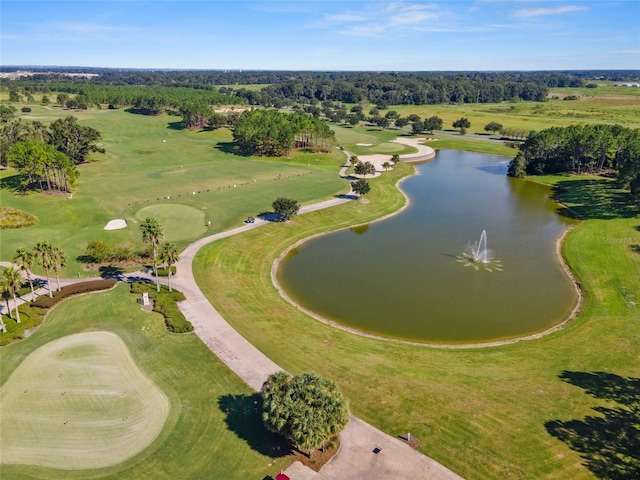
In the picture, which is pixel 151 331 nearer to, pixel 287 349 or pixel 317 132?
pixel 287 349

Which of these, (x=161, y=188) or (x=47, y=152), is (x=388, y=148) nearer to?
(x=161, y=188)

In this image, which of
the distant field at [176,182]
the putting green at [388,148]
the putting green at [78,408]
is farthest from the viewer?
the putting green at [388,148]

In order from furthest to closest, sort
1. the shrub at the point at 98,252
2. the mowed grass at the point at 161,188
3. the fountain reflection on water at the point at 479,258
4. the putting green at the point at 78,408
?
the mowed grass at the point at 161,188, the fountain reflection on water at the point at 479,258, the shrub at the point at 98,252, the putting green at the point at 78,408

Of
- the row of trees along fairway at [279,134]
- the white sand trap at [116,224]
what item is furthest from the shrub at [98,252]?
the row of trees along fairway at [279,134]

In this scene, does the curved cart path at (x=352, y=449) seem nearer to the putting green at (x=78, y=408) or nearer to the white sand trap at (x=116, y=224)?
the putting green at (x=78, y=408)

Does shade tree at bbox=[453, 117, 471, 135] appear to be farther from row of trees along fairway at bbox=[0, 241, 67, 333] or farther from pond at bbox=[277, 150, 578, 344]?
row of trees along fairway at bbox=[0, 241, 67, 333]

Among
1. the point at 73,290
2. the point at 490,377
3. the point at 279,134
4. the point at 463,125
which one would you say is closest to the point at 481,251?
the point at 490,377

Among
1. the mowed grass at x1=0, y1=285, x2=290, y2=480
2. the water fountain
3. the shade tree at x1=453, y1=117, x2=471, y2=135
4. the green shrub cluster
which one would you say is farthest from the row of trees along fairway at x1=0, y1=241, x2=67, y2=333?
the shade tree at x1=453, y1=117, x2=471, y2=135
